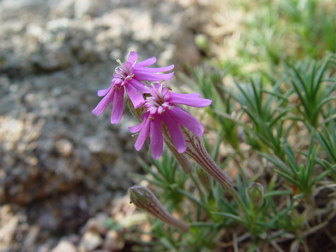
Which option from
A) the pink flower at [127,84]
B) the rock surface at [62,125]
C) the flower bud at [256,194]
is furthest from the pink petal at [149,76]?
the rock surface at [62,125]

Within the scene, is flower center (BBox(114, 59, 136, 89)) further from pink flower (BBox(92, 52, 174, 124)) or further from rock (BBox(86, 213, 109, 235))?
rock (BBox(86, 213, 109, 235))

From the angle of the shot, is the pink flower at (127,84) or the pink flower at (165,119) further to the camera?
the pink flower at (127,84)

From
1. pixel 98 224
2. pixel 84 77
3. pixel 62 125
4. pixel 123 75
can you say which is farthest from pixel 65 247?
pixel 123 75

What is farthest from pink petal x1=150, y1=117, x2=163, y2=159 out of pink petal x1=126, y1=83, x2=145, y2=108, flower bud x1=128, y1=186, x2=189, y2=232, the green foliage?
the green foliage

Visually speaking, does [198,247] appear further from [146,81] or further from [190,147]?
[146,81]

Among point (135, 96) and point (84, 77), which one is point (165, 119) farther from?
point (84, 77)

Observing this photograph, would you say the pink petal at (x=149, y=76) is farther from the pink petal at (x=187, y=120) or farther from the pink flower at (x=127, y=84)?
the pink petal at (x=187, y=120)
